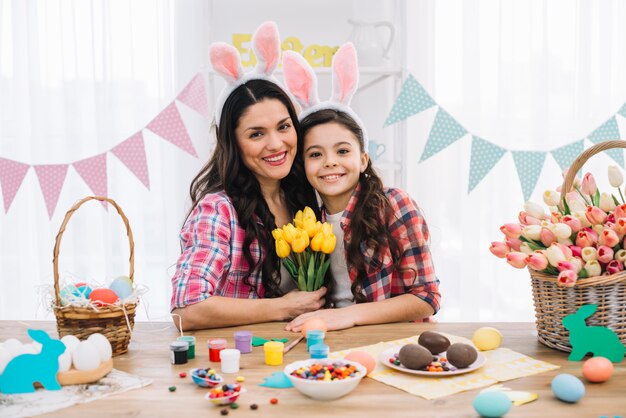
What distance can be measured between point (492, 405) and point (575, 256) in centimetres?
44

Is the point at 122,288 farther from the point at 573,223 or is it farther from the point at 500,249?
the point at 573,223

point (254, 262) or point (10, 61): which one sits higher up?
point (10, 61)

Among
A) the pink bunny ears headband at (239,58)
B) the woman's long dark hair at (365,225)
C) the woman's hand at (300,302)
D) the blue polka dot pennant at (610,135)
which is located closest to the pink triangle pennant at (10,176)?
the pink bunny ears headband at (239,58)

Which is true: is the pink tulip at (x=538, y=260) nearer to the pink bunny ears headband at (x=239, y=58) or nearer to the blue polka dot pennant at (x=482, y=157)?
the pink bunny ears headband at (x=239, y=58)

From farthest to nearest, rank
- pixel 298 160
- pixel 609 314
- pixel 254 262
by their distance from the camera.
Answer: pixel 298 160 < pixel 254 262 < pixel 609 314

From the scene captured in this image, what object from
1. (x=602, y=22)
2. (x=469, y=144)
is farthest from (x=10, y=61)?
(x=602, y=22)

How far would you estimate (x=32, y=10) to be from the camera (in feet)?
9.95

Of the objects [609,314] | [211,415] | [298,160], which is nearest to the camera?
[211,415]

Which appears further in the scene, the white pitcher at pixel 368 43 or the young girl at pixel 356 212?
the white pitcher at pixel 368 43

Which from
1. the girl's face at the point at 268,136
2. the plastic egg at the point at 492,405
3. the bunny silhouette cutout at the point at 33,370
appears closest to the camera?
the plastic egg at the point at 492,405

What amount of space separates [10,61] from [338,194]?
202 centimetres

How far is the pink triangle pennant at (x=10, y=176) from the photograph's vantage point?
3.02 metres

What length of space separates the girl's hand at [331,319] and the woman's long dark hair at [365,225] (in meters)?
0.22

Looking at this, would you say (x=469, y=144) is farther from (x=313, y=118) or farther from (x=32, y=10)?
(x=32, y=10)
